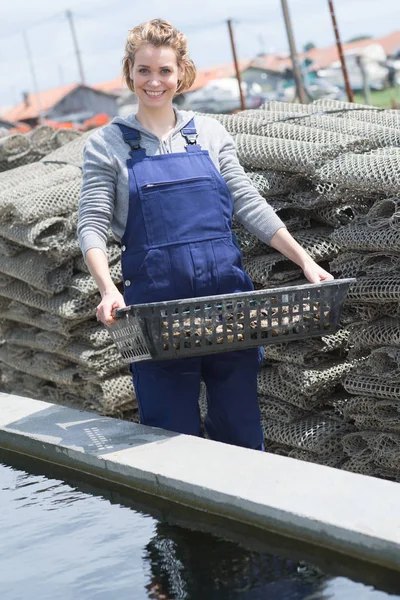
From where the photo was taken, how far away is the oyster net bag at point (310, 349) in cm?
375

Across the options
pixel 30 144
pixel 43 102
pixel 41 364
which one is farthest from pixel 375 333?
pixel 43 102

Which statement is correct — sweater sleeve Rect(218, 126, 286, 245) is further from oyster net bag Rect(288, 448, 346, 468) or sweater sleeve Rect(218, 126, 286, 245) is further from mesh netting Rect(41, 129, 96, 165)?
mesh netting Rect(41, 129, 96, 165)

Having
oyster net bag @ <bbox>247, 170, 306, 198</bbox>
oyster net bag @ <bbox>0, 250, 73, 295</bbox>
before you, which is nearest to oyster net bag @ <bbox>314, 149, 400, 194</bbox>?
oyster net bag @ <bbox>247, 170, 306, 198</bbox>

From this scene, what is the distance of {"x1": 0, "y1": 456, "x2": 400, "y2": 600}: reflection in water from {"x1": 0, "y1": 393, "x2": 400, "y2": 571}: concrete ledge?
3.0 inches

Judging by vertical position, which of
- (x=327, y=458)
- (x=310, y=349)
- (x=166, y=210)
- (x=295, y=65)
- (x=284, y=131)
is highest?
(x=295, y=65)

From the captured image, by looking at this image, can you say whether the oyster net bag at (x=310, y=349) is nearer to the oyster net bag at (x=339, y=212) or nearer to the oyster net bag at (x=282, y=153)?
the oyster net bag at (x=339, y=212)

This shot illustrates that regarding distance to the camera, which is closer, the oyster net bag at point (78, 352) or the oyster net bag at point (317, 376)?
the oyster net bag at point (317, 376)

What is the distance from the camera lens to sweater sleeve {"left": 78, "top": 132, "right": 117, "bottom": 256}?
2.87 meters

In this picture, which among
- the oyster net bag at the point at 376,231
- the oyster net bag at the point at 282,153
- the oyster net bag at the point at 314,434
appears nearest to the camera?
the oyster net bag at the point at 376,231

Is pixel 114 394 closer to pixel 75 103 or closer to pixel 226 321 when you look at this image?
pixel 226 321

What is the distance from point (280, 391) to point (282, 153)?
2.96 ft

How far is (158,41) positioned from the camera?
2857mm

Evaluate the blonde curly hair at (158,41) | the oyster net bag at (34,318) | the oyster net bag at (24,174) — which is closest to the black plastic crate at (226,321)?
the blonde curly hair at (158,41)

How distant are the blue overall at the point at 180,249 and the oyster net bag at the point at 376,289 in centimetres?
54
